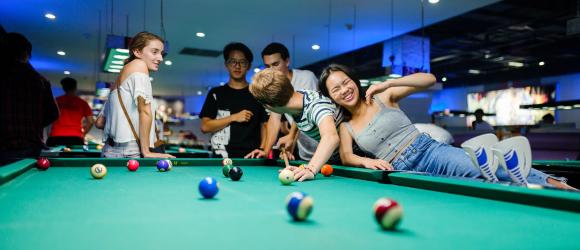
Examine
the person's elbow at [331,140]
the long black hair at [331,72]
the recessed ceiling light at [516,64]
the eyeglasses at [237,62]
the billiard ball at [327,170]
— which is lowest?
the billiard ball at [327,170]

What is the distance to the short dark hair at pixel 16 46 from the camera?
345 cm

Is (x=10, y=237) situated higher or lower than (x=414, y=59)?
lower

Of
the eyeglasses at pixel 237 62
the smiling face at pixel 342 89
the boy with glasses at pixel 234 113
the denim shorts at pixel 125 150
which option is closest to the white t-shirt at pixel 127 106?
the denim shorts at pixel 125 150

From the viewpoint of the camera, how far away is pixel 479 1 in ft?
21.7

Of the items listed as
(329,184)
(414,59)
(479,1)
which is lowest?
(329,184)

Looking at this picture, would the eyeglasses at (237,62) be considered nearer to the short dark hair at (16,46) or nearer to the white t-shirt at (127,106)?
the white t-shirt at (127,106)

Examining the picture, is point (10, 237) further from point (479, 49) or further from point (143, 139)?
point (479, 49)

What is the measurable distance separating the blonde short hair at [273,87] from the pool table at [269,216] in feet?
2.16

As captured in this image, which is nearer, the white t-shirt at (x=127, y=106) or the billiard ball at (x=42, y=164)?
the billiard ball at (x=42, y=164)

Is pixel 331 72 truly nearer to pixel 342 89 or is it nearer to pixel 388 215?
pixel 342 89

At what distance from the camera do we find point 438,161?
250 cm

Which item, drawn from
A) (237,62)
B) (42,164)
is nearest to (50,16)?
(237,62)

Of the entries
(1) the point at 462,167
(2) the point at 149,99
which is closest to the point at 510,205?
(1) the point at 462,167

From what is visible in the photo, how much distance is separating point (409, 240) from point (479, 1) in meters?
6.66
